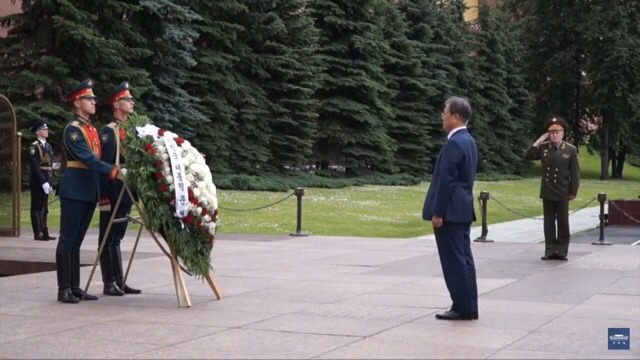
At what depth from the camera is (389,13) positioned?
50875 mm

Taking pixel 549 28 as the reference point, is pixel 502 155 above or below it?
below

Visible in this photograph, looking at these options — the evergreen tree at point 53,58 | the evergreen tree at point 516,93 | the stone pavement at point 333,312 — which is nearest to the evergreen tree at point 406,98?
the evergreen tree at point 516,93

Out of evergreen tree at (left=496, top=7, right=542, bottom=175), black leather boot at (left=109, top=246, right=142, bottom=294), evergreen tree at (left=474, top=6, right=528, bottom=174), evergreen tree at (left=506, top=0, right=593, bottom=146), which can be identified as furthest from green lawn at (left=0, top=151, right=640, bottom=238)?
evergreen tree at (left=496, top=7, right=542, bottom=175)

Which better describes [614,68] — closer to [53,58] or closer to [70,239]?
[53,58]

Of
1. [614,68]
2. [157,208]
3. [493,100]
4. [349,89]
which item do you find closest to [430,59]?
[349,89]

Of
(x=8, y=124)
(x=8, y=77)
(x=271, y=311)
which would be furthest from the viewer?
(x=8, y=77)

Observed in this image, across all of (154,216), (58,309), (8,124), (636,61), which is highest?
(636,61)

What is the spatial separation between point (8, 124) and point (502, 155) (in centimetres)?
4729

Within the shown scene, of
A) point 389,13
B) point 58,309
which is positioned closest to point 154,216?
point 58,309

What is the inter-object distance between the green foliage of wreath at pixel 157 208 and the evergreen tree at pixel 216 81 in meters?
25.8

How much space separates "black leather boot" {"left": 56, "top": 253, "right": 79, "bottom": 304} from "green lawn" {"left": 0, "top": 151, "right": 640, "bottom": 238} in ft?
32.2

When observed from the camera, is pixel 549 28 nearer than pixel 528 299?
No

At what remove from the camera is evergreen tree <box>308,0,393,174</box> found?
44.3 m

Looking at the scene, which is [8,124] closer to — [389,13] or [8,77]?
[8,77]
